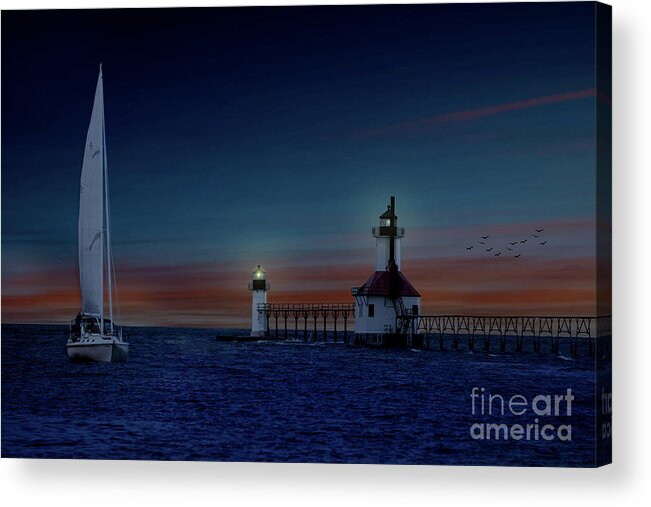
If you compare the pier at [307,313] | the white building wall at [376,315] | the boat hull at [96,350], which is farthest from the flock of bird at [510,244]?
the boat hull at [96,350]

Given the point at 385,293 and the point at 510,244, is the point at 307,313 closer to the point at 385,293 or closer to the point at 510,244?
the point at 385,293

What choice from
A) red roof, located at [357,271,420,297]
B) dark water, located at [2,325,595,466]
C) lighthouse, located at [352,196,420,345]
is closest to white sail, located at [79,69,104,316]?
dark water, located at [2,325,595,466]

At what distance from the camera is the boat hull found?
26.1 meters

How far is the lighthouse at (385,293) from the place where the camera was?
21781mm

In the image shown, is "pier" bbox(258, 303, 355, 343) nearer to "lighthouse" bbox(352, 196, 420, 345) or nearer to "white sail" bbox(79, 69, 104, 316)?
"lighthouse" bbox(352, 196, 420, 345)

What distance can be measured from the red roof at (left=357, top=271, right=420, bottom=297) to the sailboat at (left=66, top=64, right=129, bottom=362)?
17.0 feet

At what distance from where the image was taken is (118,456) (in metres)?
19.0

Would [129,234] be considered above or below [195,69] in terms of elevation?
below

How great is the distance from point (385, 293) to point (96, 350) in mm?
7046

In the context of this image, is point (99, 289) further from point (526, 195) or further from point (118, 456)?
point (526, 195)

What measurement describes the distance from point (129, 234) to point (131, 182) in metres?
0.99

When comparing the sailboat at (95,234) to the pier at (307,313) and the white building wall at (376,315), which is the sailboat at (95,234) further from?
the white building wall at (376,315)

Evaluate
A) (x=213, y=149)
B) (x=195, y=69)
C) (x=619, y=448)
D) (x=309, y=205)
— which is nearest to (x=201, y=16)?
(x=195, y=69)

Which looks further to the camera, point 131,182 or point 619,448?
point 131,182
